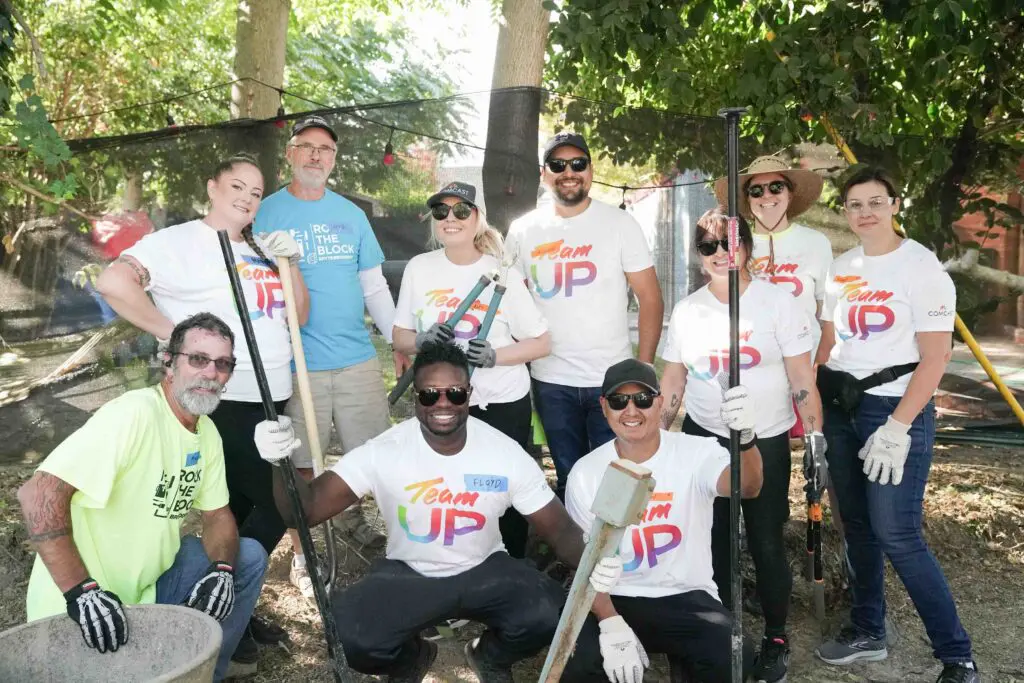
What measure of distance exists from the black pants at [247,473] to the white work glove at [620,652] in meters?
1.29

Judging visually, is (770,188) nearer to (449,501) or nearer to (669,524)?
(669,524)

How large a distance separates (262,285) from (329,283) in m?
0.37

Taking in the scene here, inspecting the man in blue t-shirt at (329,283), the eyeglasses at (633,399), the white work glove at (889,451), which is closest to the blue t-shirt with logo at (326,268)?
the man in blue t-shirt at (329,283)

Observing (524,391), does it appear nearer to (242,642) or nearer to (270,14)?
(242,642)

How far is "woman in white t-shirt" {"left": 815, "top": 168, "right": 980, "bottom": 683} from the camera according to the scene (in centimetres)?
321

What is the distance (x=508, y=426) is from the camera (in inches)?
142

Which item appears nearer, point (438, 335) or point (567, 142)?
point (438, 335)

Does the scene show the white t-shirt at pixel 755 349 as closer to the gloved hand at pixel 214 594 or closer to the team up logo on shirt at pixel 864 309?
the team up logo on shirt at pixel 864 309

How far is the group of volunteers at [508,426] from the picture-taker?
2.85m

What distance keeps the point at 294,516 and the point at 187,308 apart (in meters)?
0.93

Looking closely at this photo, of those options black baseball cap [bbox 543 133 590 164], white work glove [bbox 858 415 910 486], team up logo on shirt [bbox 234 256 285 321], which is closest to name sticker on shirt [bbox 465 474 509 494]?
team up logo on shirt [bbox 234 256 285 321]

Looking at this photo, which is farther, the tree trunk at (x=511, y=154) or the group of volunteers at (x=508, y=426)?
the tree trunk at (x=511, y=154)

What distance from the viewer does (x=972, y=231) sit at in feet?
20.7

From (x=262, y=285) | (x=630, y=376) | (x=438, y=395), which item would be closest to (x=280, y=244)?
(x=262, y=285)
